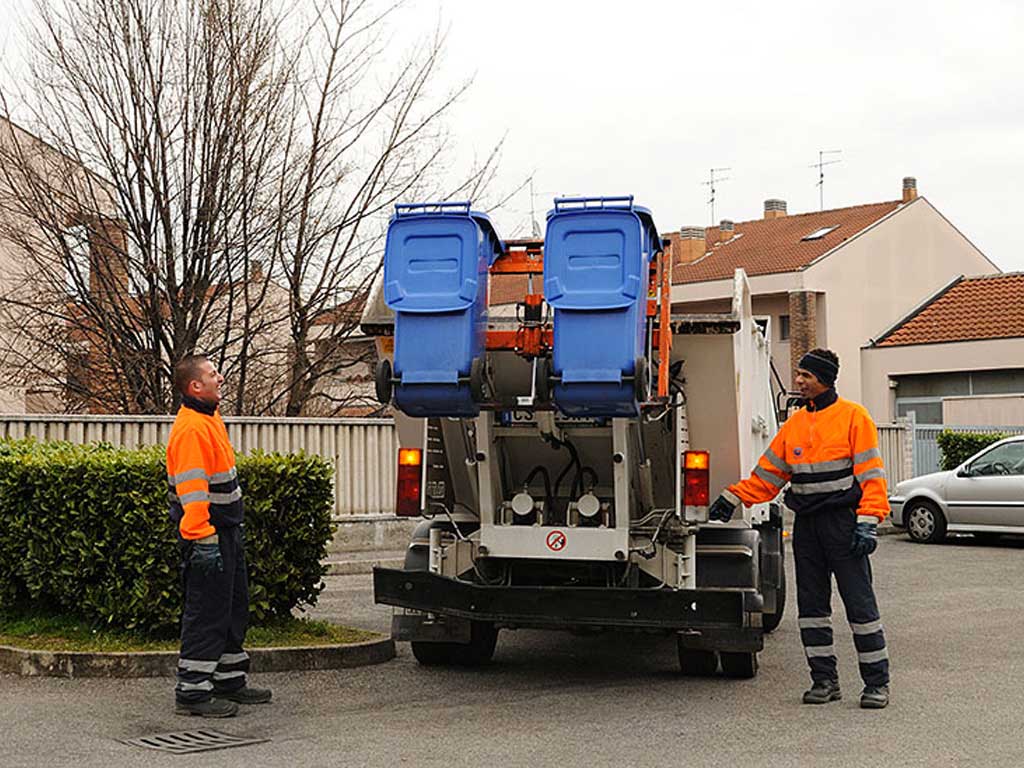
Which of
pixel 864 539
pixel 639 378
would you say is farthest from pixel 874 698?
pixel 639 378

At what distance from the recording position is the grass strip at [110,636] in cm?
902

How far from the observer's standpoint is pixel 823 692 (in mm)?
8102

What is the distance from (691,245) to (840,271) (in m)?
8.52

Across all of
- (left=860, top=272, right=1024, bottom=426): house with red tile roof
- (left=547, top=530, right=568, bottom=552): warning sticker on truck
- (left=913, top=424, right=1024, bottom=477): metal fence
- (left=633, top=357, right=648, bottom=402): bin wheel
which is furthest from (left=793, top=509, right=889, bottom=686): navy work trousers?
(left=860, top=272, right=1024, bottom=426): house with red tile roof

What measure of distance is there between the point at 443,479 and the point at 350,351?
1062cm

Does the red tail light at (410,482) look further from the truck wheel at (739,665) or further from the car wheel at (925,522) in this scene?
the car wheel at (925,522)

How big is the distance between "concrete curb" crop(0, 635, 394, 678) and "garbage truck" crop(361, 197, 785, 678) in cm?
51

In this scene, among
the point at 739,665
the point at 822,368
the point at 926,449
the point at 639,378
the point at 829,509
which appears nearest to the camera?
the point at 639,378

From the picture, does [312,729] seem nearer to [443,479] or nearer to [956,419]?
[443,479]

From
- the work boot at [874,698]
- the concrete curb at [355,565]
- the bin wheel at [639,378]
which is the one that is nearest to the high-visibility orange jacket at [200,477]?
the bin wheel at [639,378]

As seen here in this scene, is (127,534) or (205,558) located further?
(127,534)

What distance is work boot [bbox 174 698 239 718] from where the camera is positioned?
7.62 meters

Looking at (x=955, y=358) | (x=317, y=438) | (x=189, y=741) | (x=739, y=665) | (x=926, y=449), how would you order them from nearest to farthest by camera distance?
(x=189, y=741)
(x=739, y=665)
(x=317, y=438)
(x=926, y=449)
(x=955, y=358)

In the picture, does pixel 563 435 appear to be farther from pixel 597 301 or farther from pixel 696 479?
pixel 597 301
